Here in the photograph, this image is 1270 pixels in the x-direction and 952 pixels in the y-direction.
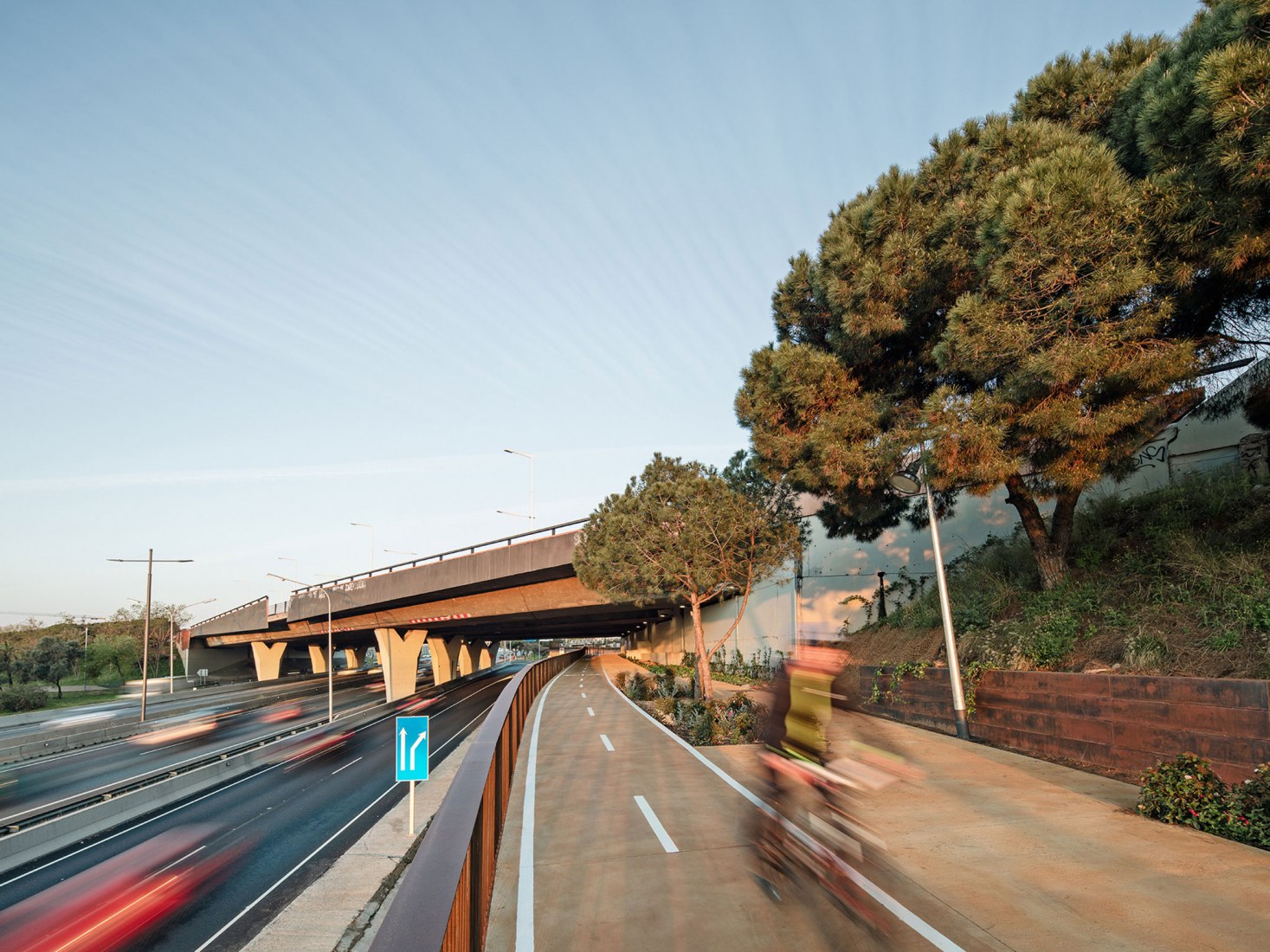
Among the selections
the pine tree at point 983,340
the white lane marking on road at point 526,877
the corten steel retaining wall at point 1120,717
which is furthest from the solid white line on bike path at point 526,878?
the pine tree at point 983,340

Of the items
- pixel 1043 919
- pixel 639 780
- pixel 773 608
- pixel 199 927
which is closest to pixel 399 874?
pixel 199 927

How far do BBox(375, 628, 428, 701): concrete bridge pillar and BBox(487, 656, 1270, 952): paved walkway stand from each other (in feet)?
168

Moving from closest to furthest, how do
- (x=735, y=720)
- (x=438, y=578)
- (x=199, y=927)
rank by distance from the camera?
(x=199, y=927), (x=735, y=720), (x=438, y=578)

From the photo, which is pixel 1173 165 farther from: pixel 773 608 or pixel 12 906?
pixel 773 608

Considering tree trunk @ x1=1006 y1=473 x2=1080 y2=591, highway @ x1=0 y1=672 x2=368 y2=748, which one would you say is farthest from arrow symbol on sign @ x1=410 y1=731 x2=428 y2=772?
highway @ x1=0 y1=672 x2=368 y2=748

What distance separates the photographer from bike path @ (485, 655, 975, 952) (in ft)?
18.2

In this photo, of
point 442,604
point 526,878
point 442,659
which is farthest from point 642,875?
point 442,659

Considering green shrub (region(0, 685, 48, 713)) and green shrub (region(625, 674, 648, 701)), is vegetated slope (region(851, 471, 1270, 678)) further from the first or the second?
green shrub (region(0, 685, 48, 713))

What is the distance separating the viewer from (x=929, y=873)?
22.2 feet

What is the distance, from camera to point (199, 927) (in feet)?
34.0

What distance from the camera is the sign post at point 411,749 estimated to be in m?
12.0

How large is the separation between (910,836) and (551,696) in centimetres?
2478

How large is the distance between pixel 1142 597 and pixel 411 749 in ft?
41.5

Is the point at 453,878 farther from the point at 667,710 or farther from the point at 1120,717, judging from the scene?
the point at 667,710
